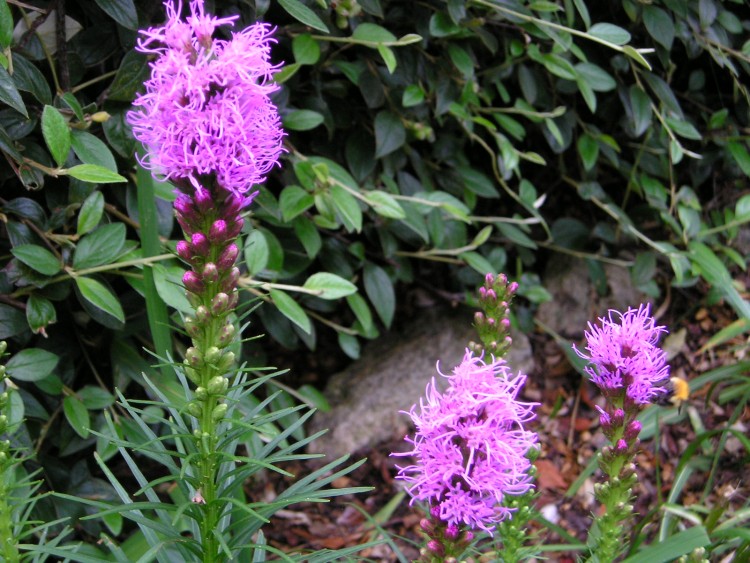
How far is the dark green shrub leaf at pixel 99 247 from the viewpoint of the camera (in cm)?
219

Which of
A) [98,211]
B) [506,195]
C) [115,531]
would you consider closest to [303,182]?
[98,211]

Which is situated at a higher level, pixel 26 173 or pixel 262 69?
pixel 262 69

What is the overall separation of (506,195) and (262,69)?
2500 mm

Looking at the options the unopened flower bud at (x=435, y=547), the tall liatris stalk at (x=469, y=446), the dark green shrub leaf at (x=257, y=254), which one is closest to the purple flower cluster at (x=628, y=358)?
the tall liatris stalk at (x=469, y=446)

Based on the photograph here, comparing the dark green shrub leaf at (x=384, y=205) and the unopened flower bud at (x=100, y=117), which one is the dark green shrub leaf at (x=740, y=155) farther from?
the unopened flower bud at (x=100, y=117)

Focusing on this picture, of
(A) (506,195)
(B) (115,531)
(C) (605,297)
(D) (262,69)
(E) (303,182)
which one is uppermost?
(D) (262,69)

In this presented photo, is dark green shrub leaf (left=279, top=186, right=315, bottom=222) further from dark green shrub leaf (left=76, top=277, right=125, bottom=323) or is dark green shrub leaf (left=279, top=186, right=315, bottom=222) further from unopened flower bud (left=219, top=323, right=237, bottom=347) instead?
unopened flower bud (left=219, top=323, right=237, bottom=347)

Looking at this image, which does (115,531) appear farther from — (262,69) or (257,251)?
(262,69)

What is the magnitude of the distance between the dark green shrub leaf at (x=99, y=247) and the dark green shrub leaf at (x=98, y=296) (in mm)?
53

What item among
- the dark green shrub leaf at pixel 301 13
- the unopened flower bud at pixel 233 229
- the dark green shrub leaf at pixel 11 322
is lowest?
the dark green shrub leaf at pixel 11 322

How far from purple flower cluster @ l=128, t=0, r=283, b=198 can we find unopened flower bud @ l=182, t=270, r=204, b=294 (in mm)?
172

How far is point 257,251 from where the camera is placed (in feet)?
7.61

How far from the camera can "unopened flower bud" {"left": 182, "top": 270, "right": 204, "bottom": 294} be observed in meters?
1.46

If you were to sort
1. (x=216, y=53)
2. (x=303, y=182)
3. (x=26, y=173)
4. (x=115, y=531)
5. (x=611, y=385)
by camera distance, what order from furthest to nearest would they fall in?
(x=303, y=182) < (x=115, y=531) < (x=26, y=173) < (x=611, y=385) < (x=216, y=53)
